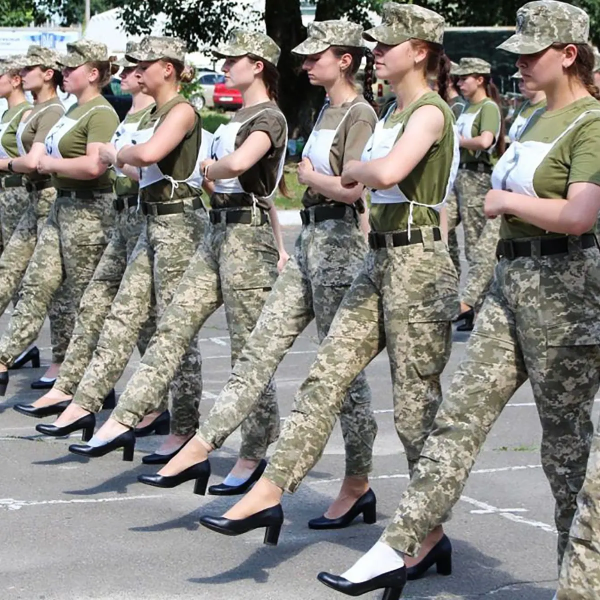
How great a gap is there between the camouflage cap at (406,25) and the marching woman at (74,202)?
2851mm

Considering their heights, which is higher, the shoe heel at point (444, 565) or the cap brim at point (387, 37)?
the cap brim at point (387, 37)

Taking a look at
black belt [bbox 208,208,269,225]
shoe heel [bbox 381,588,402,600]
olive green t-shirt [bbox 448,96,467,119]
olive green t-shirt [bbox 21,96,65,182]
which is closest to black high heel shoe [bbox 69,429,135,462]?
black belt [bbox 208,208,269,225]

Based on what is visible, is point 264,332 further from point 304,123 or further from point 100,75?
point 304,123

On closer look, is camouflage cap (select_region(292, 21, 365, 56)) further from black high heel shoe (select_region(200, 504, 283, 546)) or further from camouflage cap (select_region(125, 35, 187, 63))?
black high heel shoe (select_region(200, 504, 283, 546))

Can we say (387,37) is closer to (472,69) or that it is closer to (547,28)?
(547,28)

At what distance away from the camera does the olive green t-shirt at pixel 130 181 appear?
312 inches

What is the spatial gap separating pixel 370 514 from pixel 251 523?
4.06 ft

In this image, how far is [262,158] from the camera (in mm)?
6953

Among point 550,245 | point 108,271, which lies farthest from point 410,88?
point 108,271

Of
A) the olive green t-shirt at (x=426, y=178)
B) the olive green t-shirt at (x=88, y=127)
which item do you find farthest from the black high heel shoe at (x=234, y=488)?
the olive green t-shirt at (x=88, y=127)

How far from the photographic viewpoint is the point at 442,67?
19.3ft

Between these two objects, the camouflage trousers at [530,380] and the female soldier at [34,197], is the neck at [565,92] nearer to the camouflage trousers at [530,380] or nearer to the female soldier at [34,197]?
the camouflage trousers at [530,380]

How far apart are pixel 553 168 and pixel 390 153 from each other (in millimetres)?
763

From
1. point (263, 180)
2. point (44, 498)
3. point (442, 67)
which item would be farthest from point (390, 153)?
point (44, 498)
